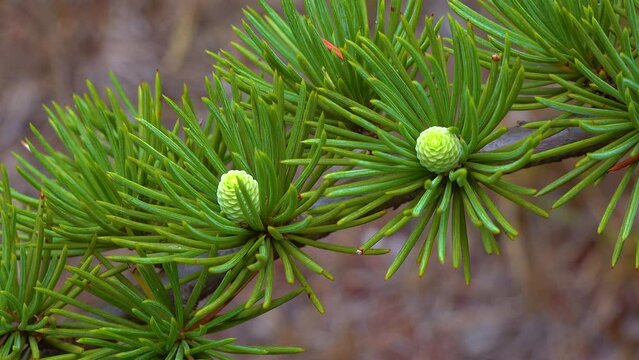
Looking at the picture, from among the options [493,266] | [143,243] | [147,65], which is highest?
[147,65]

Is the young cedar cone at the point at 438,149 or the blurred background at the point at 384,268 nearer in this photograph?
the young cedar cone at the point at 438,149

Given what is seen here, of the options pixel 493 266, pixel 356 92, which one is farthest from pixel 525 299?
pixel 356 92

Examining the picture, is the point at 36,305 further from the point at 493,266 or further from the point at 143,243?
the point at 493,266

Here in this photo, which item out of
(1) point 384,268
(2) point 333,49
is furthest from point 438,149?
(1) point 384,268

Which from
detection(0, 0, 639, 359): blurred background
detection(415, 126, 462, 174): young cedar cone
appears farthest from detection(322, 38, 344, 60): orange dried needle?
detection(0, 0, 639, 359): blurred background

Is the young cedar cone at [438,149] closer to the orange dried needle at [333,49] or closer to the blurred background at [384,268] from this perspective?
the orange dried needle at [333,49]

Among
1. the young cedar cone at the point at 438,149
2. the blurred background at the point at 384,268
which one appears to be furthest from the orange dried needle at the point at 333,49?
the blurred background at the point at 384,268
